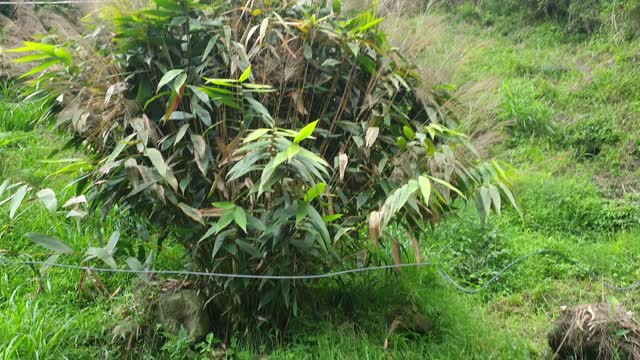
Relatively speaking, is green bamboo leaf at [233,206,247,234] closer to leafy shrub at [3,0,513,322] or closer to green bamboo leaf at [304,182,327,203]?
leafy shrub at [3,0,513,322]

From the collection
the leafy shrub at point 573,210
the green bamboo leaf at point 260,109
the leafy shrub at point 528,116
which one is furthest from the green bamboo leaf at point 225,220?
the leafy shrub at point 528,116

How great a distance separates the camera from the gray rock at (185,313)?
11.8ft

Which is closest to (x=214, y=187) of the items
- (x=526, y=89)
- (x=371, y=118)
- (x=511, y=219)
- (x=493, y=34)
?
(x=371, y=118)

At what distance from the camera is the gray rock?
3.61 meters

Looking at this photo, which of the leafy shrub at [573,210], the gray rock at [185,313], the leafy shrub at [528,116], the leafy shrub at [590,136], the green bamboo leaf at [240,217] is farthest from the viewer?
the leafy shrub at [528,116]

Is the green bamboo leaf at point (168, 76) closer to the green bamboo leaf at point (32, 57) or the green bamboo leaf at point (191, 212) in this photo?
the green bamboo leaf at point (191, 212)

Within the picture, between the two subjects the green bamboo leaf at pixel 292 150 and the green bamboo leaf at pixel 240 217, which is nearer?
the green bamboo leaf at pixel 292 150

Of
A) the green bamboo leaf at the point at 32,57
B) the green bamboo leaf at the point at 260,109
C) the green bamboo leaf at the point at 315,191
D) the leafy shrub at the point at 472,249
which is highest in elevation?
the green bamboo leaf at the point at 260,109

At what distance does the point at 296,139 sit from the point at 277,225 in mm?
545

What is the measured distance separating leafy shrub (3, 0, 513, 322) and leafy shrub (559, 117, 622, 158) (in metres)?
3.71

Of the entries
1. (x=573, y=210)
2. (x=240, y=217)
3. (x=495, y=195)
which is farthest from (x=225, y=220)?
(x=573, y=210)

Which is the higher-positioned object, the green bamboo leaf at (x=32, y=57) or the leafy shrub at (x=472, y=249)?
the green bamboo leaf at (x=32, y=57)

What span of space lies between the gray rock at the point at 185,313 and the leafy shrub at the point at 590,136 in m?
4.52

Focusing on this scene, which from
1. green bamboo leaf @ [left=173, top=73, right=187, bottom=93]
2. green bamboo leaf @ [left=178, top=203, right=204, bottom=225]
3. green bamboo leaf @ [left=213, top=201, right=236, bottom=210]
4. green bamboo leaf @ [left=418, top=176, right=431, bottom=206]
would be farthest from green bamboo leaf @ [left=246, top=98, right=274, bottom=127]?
green bamboo leaf @ [left=418, top=176, right=431, bottom=206]
